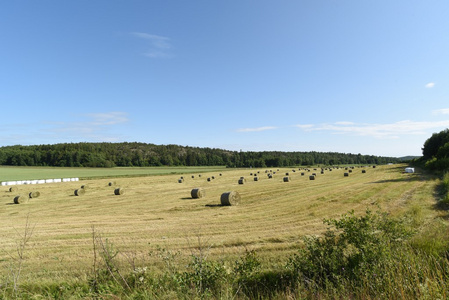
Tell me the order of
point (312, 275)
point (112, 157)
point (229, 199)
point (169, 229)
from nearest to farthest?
point (312, 275), point (169, 229), point (229, 199), point (112, 157)

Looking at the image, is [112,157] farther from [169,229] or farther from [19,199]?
[169,229]

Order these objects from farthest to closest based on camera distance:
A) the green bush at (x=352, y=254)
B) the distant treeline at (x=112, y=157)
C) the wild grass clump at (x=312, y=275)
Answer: the distant treeline at (x=112, y=157) < the green bush at (x=352, y=254) < the wild grass clump at (x=312, y=275)

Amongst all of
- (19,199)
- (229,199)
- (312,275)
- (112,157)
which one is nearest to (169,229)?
(229,199)

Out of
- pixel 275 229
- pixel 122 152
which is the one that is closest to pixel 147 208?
pixel 275 229

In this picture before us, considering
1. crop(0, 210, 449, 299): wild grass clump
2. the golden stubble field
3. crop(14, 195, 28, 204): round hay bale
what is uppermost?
crop(0, 210, 449, 299): wild grass clump

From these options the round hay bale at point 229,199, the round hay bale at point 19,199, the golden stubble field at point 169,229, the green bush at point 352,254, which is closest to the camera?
the green bush at point 352,254

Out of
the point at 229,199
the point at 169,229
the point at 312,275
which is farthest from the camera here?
the point at 229,199

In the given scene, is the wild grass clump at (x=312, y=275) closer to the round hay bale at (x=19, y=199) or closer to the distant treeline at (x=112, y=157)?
the round hay bale at (x=19, y=199)

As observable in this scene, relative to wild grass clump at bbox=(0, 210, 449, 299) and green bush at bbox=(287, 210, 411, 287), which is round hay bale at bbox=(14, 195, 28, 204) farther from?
green bush at bbox=(287, 210, 411, 287)

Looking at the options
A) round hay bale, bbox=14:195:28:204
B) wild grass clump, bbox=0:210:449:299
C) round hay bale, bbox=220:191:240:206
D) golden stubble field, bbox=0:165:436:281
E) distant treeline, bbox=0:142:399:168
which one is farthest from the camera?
distant treeline, bbox=0:142:399:168

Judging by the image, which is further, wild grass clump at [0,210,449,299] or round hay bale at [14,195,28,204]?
round hay bale at [14,195,28,204]

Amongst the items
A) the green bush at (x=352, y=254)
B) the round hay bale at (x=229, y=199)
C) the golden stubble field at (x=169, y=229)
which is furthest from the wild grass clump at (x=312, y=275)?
the round hay bale at (x=229, y=199)

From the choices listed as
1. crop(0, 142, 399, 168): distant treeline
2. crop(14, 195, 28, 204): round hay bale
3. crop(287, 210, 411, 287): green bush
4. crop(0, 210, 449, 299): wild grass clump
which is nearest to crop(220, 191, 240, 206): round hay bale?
crop(0, 210, 449, 299): wild grass clump

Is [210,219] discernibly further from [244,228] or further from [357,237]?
[357,237]
